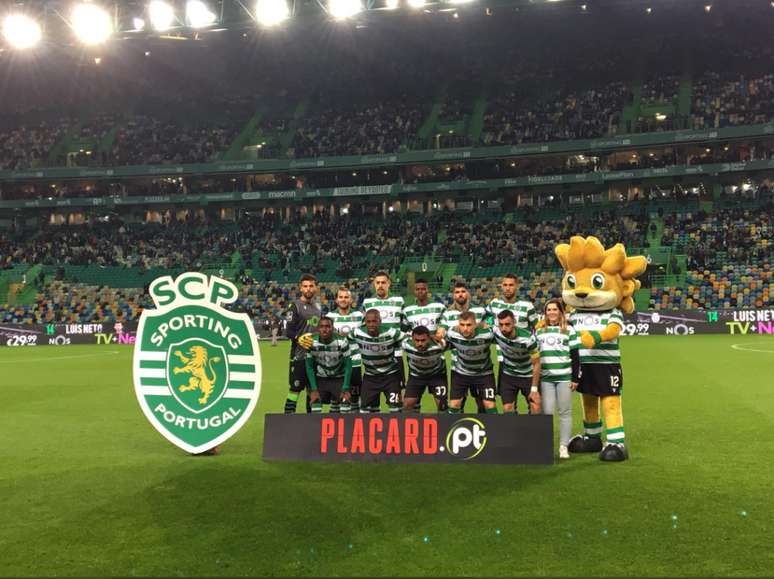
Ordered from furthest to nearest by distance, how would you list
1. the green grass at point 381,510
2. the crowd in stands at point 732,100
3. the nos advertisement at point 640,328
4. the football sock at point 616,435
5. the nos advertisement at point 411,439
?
the crowd in stands at point 732,100, the nos advertisement at point 640,328, the football sock at point 616,435, the nos advertisement at point 411,439, the green grass at point 381,510

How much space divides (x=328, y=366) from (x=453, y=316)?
5.68 feet

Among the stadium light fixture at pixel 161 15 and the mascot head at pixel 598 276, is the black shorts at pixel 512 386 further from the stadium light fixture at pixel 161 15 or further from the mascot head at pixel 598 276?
the stadium light fixture at pixel 161 15

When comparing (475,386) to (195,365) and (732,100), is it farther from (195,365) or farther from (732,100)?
(732,100)

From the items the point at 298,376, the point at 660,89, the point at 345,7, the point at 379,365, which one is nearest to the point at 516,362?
the point at 379,365

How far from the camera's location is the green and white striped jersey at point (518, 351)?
28.5 feet

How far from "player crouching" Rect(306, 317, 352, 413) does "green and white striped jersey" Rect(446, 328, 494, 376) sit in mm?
1368

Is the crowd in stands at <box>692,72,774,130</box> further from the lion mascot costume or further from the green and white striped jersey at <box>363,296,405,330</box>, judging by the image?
the green and white striped jersey at <box>363,296,405,330</box>

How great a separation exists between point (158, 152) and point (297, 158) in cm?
1037

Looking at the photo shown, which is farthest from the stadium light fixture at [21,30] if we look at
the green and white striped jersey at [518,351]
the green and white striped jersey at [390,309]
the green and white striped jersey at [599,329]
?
the green and white striped jersey at [599,329]

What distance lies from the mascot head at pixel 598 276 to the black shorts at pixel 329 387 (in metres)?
3.06

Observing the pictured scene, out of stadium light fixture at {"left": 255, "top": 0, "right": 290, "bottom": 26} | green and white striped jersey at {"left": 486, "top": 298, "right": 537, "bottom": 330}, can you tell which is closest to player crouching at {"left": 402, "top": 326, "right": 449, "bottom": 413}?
green and white striped jersey at {"left": 486, "top": 298, "right": 537, "bottom": 330}

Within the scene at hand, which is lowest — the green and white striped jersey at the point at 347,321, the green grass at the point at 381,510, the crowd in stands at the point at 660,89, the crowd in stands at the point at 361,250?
the green grass at the point at 381,510

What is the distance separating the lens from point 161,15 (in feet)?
104

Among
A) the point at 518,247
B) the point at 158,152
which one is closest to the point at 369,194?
the point at 518,247
